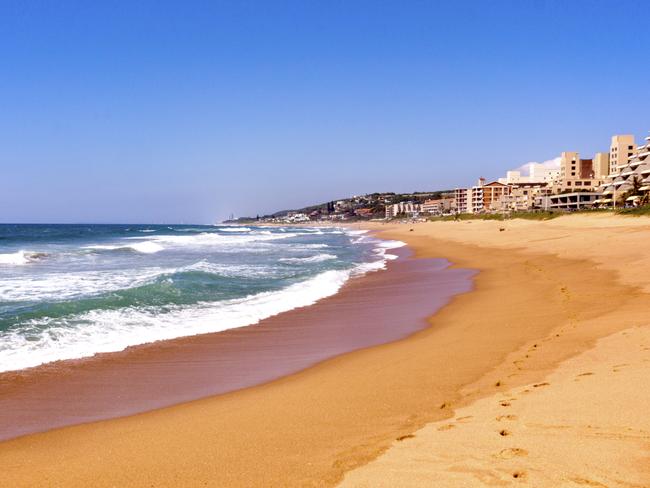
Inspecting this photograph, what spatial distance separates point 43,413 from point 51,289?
10709 mm

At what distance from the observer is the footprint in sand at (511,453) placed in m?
3.61

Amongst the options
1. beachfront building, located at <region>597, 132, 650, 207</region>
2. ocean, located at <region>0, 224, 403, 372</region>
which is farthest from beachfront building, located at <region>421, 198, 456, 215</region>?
ocean, located at <region>0, 224, 403, 372</region>

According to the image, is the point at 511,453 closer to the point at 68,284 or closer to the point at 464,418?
the point at 464,418

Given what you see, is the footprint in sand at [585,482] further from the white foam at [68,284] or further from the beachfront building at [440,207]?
the beachfront building at [440,207]

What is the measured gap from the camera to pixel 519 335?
8.33 m

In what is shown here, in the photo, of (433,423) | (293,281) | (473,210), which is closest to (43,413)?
(433,423)

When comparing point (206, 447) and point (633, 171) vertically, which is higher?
point (633, 171)

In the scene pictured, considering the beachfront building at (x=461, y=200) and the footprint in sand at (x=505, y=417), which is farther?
the beachfront building at (x=461, y=200)

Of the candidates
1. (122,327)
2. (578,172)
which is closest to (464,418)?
(122,327)

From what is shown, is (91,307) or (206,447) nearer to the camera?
(206,447)

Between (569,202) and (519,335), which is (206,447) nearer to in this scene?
(519,335)

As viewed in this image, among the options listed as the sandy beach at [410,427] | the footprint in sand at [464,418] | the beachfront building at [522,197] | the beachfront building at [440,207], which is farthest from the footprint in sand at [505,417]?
the beachfront building at [440,207]

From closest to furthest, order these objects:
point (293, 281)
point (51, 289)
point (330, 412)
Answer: point (330, 412), point (51, 289), point (293, 281)

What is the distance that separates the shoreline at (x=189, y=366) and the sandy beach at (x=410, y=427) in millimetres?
452
